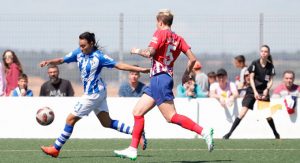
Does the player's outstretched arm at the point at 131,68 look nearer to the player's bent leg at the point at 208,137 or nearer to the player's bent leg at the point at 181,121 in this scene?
the player's bent leg at the point at 181,121

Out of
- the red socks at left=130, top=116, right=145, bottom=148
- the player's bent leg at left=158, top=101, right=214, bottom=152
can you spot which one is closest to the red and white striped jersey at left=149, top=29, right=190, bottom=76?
the player's bent leg at left=158, top=101, right=214, bottom=152

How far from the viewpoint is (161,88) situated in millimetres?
13188

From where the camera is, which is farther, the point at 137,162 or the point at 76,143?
the point at 76,143

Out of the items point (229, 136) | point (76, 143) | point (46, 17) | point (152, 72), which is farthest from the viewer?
point (46, 17)

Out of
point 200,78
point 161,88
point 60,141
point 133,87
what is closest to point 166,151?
point 60,141

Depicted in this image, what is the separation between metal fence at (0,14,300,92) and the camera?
22.7 meters

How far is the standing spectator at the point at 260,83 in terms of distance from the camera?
19672mm

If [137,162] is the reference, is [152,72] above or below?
above

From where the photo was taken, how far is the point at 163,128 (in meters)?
20.1

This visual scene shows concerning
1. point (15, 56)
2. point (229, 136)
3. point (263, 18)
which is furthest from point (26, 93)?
point (263, 18)

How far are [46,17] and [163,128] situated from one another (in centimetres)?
432

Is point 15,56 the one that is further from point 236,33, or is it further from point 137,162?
point 137,162

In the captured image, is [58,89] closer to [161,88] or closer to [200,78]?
[200,78]

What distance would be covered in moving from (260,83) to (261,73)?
0.20 meters
